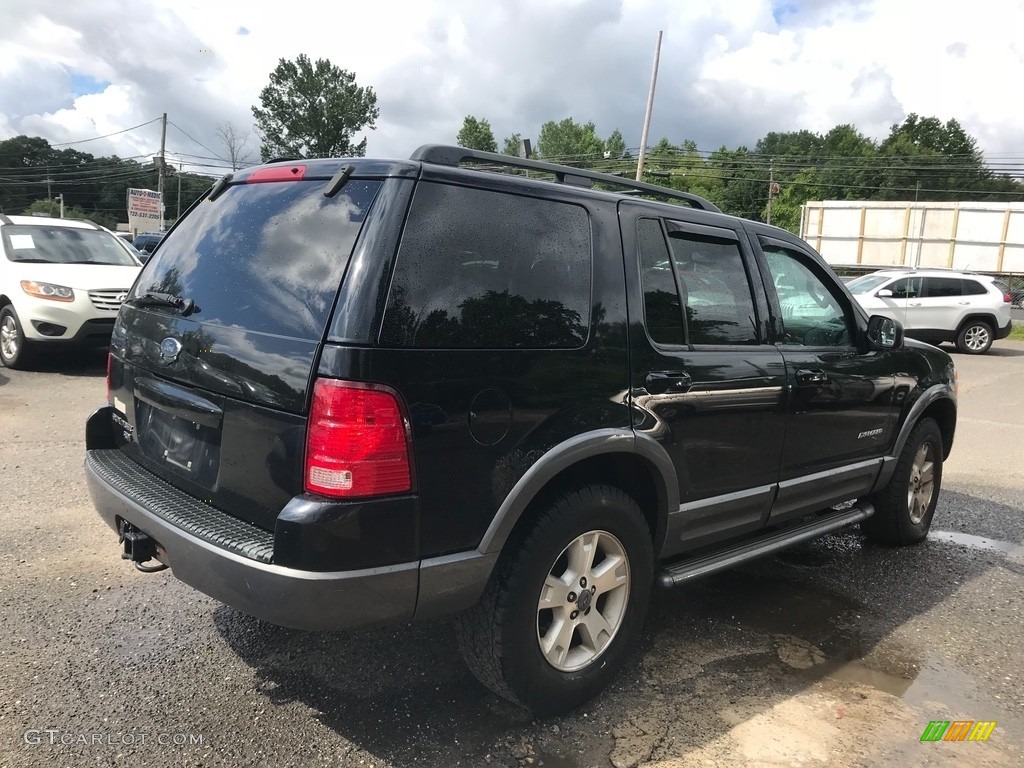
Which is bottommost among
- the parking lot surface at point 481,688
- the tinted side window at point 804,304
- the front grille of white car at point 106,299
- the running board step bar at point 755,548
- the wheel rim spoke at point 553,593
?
the parking lot surface at point 481,688

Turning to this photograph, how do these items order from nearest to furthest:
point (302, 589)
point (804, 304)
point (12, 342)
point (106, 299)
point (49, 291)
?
point (302, 589) < point (804, 304) < point (49, 291) < point (106, 299) < point (12, 342)

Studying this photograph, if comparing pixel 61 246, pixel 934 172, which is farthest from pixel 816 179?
pixel 61 246

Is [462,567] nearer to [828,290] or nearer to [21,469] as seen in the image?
[828,290]

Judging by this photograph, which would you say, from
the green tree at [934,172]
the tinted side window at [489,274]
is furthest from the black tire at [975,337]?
the green tree at [934,172]

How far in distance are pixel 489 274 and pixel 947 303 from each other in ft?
55.9

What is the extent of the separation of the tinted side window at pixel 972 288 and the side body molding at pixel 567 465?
654 inches

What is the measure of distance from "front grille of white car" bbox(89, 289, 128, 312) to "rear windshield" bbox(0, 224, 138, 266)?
1.07m

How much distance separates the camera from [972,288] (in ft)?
54.4

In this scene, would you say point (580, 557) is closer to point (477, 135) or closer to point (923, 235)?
point (923, 235)

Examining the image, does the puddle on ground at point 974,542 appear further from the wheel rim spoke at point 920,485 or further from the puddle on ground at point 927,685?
the puddle on ground at point 927,685

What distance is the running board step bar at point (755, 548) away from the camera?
3.15m

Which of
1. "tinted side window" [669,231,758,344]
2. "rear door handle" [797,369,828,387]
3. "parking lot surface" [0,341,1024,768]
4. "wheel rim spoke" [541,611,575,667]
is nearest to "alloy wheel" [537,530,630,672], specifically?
"wheel rim spoke" [541,611,575,667]

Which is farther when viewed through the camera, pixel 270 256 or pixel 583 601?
pixel 583 601

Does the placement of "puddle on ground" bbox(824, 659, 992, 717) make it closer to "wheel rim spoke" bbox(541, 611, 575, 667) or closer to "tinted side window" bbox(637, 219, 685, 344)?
"wheel rim spoke" bbox(541, 611, 575, 667)
